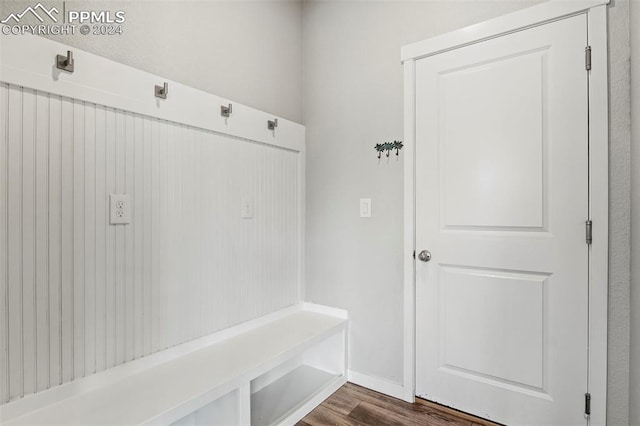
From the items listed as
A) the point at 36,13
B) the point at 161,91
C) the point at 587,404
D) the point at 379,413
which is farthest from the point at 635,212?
the point at 36,13

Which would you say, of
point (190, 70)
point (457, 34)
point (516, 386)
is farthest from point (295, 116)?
point (516, 386)

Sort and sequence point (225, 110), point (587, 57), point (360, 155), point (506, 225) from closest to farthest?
point (587, 57) → point (506, 225) → point (225, 110) → point (360, 155)

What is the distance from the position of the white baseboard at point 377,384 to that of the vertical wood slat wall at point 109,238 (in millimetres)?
763

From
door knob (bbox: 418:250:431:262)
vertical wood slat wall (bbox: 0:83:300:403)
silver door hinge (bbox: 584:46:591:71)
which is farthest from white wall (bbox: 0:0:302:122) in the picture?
silver door hinge (bbox: 584:46:591:71)

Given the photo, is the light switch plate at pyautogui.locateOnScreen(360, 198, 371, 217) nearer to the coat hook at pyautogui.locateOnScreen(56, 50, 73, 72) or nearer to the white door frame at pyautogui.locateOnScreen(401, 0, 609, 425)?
the white door frame at pyautogui.locateOnScreen(401, 0, 609, 425)

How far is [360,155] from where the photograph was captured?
6.98 feet

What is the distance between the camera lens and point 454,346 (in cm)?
182

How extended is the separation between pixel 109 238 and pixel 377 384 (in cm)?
166

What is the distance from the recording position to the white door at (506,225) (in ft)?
4.97

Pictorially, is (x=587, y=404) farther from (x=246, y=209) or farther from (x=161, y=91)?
(x=161, y=91)

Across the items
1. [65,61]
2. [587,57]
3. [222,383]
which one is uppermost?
[587,57]

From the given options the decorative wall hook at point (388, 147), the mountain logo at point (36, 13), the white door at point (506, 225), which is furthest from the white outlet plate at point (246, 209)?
the mountain logo at point (36, 13)

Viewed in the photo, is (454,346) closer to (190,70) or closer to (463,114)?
(463,114)

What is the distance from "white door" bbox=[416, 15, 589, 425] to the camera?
1515 millimetres
